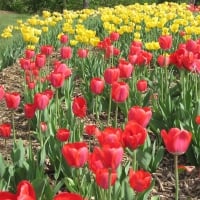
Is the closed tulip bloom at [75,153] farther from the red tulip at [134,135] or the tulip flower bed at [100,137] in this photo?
the red tulip at [134,135]

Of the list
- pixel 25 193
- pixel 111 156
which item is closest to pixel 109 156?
pixel 111 156

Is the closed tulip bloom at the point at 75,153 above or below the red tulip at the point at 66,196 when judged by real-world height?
below

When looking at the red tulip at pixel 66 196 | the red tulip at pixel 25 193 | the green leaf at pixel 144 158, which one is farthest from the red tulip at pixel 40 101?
the red tulip at pixel 66 196

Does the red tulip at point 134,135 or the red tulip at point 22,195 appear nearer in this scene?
the red tulip at point 22,195

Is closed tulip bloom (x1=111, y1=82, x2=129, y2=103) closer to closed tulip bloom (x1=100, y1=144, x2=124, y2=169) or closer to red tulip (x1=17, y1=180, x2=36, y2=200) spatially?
closed tulip bloom (x1=100, y1=144, x2=124, y2=169)

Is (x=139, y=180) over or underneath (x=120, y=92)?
underneath

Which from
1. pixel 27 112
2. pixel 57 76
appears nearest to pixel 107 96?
pixel 57 76

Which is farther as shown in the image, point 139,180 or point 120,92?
point 120,92

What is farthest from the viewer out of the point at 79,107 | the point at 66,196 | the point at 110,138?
the point at 79,107

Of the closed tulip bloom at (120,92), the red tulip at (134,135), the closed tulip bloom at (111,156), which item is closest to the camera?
the closed tulip bloom at (111,156)

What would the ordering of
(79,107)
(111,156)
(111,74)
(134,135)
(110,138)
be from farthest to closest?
(111,74), (79,107), (134,135), (110,138), (111,156)

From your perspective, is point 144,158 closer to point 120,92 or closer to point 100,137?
point 120,92

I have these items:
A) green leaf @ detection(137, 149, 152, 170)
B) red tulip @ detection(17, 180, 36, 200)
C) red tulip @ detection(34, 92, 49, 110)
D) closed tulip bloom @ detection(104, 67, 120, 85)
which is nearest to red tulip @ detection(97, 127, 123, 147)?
red tulip @ detection(17, 180, 36, 200)

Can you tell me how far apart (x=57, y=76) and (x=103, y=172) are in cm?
172
